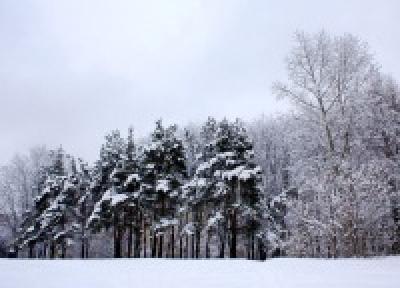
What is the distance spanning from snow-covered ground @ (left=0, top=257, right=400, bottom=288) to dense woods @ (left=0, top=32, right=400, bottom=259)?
615cm

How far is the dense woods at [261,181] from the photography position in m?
23.5

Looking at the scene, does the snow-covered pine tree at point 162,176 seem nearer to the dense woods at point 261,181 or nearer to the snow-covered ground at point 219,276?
the dense woods at point 261,181

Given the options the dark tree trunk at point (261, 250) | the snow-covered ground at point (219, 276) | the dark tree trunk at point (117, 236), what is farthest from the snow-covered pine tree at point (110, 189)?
the snow-covered ground at point (219, 276)

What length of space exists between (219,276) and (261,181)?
28.2 metres

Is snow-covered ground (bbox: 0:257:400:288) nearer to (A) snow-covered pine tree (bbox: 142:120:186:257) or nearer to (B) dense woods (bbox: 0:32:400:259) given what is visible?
(B) dense woods (bbox: 0:32:400:259)

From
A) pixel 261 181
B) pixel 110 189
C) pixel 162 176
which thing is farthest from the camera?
pixel 261 181

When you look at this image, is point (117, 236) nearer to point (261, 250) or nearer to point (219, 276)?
point (261, 250)

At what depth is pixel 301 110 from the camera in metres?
A: 28.5

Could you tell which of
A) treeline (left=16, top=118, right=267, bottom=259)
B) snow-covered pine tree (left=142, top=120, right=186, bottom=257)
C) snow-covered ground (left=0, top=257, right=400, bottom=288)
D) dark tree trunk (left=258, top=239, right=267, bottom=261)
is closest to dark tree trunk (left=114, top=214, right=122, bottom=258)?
treeline (left=16, top=118, right=267, bottom=259)

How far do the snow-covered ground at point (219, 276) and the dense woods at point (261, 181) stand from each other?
6.15 m

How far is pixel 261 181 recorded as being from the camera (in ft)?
138

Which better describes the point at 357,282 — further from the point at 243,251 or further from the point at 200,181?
the point at 243,251

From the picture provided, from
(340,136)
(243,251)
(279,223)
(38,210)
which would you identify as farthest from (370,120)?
(38,210)

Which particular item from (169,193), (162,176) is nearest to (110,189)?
(162,176)
